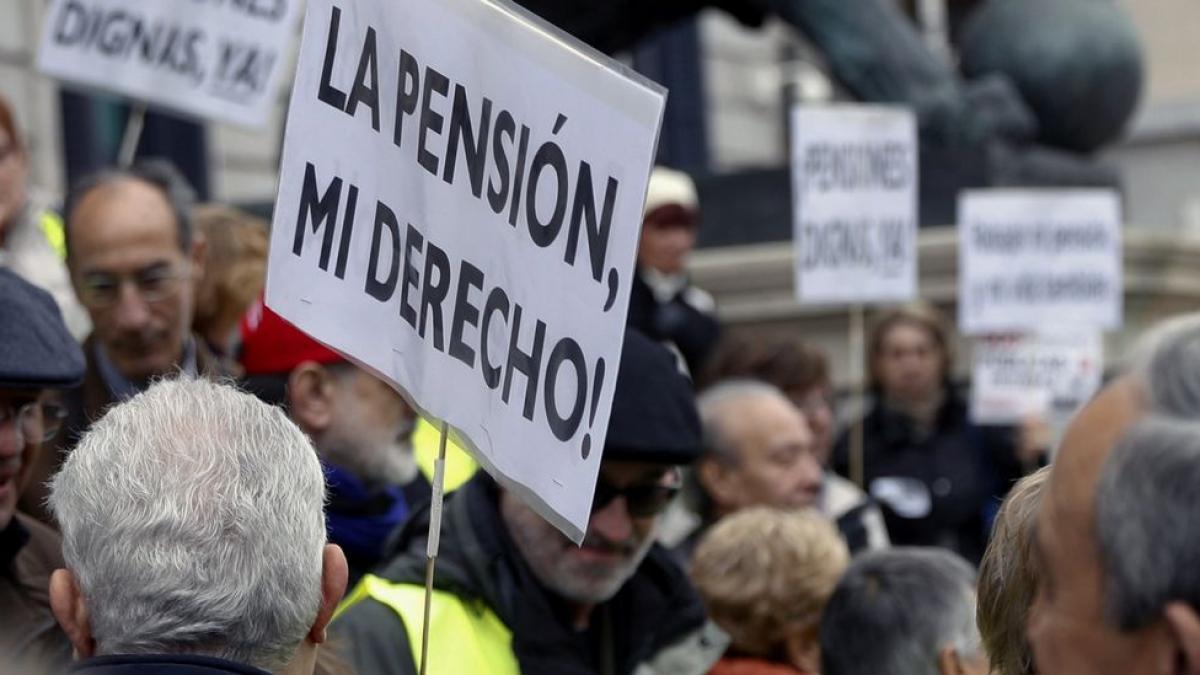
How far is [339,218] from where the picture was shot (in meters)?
3.26

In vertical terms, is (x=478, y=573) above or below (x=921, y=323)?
above

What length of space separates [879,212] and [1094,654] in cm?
690

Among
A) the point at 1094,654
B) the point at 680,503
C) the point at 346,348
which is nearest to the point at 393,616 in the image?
the point at 346,348

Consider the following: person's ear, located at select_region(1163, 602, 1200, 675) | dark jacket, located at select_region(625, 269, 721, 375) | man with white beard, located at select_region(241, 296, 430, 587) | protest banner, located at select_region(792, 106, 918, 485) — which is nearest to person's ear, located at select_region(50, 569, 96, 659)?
person's ear, located at select_region(1163, 602, 1200, 675)

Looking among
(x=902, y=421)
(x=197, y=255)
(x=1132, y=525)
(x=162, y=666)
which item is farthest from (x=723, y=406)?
(x=1132, y=525)

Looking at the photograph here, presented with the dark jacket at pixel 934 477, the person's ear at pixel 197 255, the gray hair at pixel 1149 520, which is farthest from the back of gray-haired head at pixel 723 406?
the gray hair at pixel 1149 520

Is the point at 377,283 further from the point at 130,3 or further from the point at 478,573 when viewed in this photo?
the point at 130,3

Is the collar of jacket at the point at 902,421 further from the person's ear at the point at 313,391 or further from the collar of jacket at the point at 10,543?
the collar of jacket at the point at 10,543

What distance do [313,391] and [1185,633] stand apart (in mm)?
2964

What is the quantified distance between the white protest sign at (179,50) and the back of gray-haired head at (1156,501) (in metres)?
5.34

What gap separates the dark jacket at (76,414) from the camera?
182 inches

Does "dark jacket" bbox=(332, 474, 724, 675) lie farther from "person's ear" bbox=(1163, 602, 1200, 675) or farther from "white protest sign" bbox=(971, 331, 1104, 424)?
"white protest sign" bbox=(971, 331, 1104, 424)

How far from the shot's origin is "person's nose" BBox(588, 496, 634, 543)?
4.16 m

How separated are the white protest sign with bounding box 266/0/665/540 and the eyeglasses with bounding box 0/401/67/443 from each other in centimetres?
74
